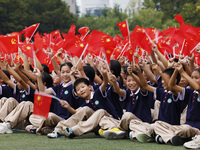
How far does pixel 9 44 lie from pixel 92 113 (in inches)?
118

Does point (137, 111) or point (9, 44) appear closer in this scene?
point (137, 111)

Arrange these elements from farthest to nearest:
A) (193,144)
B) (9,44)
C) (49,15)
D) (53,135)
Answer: (49,15) → (9,44) → (53,135) → (193,144)

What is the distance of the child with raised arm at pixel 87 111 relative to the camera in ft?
20.8

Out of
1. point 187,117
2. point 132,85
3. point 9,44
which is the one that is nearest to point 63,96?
point 132,85

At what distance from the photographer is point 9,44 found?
8852mm

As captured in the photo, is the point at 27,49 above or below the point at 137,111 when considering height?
above

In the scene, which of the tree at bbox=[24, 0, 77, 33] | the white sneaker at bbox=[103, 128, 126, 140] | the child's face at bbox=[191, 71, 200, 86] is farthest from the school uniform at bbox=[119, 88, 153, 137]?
the tree at bbox=[24, 0, 77, 33]

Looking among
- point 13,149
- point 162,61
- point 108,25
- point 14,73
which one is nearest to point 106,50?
point 162,61

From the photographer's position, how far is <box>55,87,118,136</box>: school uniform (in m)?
6.34

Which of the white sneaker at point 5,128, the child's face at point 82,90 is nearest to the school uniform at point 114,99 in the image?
the child's face at point 82,90

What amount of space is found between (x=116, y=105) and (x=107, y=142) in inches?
45.5

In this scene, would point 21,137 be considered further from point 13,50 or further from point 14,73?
point 13,50

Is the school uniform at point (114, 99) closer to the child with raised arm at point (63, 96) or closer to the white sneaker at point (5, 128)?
the child with raised arm at point (63, 96)

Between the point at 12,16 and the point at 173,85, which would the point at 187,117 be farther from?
the point at 12,16
